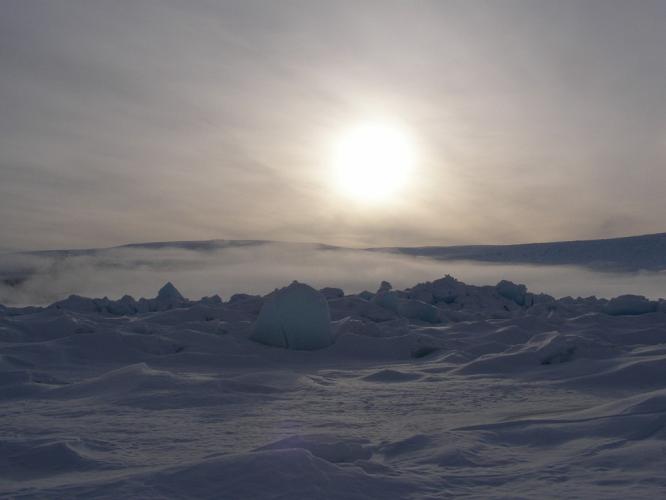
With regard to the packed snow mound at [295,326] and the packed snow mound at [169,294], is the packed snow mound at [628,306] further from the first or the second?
the packed snow mound at [169,294]

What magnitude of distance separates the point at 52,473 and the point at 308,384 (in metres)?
2.34

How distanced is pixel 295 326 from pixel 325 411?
2.93 meters

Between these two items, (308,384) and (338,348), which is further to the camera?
(338,348)

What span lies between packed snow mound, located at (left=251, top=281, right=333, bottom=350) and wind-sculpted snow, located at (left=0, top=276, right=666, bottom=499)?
0.02 meters

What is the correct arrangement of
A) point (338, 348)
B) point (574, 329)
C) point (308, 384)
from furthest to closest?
point (574, 329)
point (338, 348)
point (308, 384)

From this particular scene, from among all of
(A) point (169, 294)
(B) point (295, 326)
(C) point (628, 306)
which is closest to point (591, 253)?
(C) point (628, 306)

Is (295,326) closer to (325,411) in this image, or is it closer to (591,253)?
(325,411)

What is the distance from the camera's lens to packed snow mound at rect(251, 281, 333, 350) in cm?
666

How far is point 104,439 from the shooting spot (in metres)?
3.05

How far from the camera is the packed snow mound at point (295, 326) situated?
6660 millimetres

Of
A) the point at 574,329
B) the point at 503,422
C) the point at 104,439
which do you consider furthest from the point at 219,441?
the point at 574,329

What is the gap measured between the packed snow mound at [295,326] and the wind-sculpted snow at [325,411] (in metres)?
0.02

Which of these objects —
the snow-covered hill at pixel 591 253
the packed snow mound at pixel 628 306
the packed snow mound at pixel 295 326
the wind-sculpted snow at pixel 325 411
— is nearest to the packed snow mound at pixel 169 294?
the wind-sculpted snow at pixel 325 411

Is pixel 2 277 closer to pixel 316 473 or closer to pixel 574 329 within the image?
pixel 574 329
